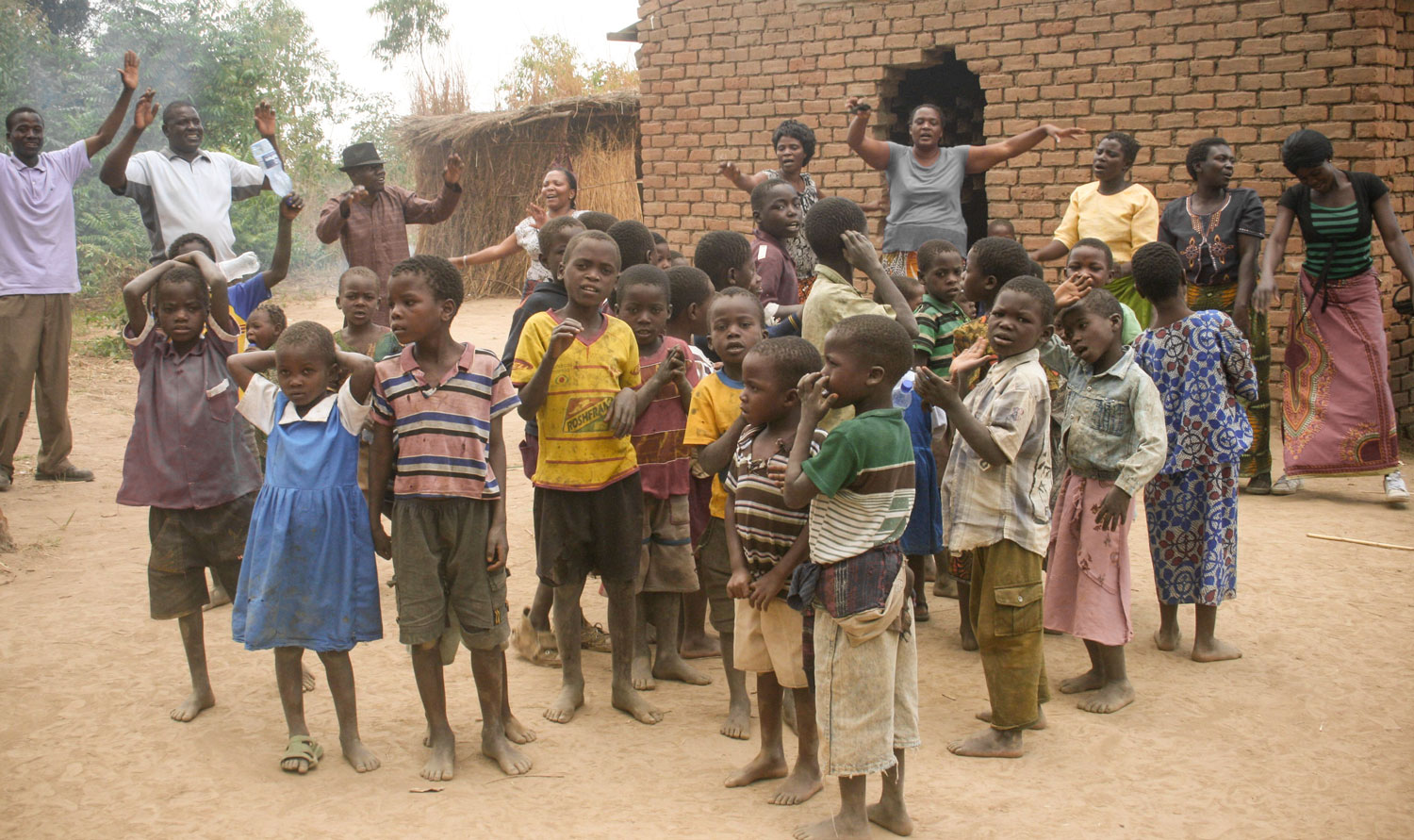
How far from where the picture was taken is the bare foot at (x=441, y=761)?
3172 mm

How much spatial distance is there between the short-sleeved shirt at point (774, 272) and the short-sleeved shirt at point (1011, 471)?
Result: 1444 millimetres

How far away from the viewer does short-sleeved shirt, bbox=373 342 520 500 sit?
3.11 metres

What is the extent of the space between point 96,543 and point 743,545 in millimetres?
3998

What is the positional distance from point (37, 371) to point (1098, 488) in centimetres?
589

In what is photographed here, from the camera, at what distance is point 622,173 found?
15531mm

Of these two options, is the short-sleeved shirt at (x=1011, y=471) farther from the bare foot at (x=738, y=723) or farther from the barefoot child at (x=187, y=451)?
the barefoot child at (x=187, y=451)

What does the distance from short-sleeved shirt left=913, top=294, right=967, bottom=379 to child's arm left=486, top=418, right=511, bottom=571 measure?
166cm

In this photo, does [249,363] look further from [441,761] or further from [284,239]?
[284,239]

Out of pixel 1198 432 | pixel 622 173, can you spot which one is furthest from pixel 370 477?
pixel 622 173

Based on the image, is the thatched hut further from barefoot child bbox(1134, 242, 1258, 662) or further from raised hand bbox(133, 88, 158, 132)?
barefoot child bbox(1134, 242, 1258, 662)

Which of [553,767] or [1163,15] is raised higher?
[1163,15]

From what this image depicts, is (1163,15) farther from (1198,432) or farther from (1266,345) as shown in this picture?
(1198,432)

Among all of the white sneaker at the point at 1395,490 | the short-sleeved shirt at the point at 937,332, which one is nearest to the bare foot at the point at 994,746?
the short-sleeved shirt at the point at 937,332

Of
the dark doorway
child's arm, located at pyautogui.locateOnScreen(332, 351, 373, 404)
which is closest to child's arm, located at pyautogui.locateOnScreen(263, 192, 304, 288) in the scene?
child's arm, located at pyautogui.locateOnScreen(332, 351, 373, 404)
